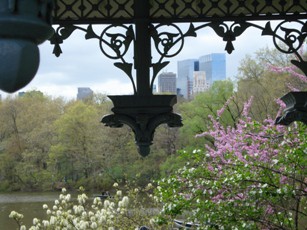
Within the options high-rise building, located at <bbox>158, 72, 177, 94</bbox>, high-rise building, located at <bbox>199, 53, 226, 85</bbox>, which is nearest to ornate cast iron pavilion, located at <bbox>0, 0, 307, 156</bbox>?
high-rise building, located at <bbox>158, 72, 177, 94</bbox>

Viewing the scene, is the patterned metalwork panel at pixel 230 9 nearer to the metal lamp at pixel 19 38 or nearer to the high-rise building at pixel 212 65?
the metal lamp at pixel 19 38

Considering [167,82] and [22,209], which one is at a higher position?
[167,82]

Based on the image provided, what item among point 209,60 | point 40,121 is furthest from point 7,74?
point 209,60

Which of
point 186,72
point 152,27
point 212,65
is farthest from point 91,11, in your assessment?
point 186,72

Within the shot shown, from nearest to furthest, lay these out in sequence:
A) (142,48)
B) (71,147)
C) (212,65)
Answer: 1. (142,48)
2. (71,147)
3. (212,65)

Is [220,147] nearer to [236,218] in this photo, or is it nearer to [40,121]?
[236,218]

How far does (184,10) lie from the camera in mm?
3078

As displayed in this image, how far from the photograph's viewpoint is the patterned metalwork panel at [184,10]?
10.1 feet

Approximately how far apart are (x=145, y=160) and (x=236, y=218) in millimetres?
28643

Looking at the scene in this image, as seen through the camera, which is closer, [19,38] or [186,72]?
[19,38]

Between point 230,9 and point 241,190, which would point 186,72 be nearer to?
point 241,190

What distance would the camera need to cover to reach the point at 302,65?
9.95 ft

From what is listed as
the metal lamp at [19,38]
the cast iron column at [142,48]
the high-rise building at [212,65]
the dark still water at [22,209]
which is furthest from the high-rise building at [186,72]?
the metal lamp at [19,38]

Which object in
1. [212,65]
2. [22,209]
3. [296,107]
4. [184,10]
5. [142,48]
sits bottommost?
[22,209]
